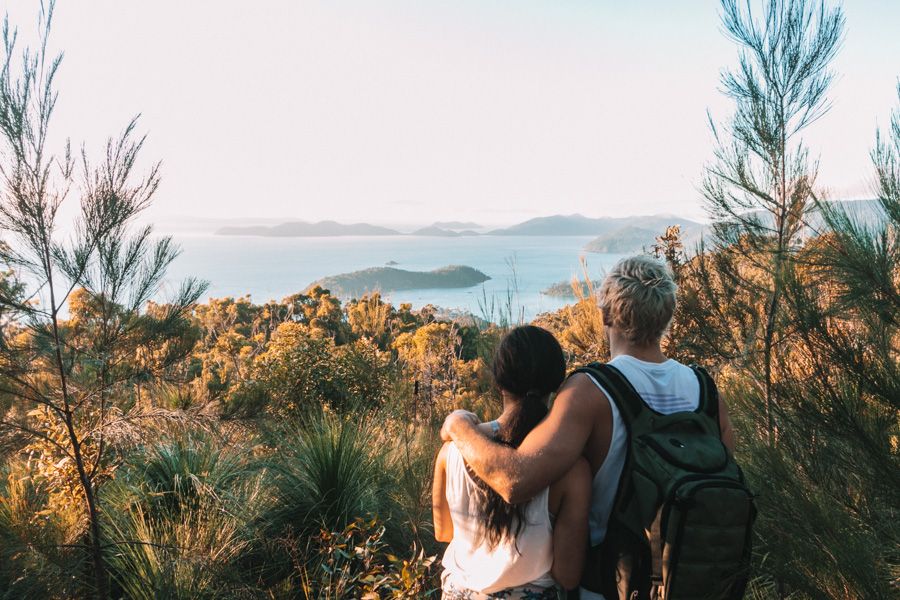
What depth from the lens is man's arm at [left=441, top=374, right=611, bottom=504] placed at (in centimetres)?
150

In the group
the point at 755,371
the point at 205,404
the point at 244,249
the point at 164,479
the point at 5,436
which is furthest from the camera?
the point at 244,249

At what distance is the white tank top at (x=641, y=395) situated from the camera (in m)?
1.58

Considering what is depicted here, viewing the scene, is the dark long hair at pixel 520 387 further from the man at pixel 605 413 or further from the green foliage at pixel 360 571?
the green foliage at pixel 360 571

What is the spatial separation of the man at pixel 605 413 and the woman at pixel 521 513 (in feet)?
0.23

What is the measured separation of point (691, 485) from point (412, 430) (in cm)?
344

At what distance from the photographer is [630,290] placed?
5.50 feet

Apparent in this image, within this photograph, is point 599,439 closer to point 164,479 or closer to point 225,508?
point 225,508

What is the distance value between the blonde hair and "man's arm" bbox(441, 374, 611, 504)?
24 cm

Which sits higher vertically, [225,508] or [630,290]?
[630,290]

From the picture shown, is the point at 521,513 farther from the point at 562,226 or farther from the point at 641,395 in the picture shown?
the point at 562,226

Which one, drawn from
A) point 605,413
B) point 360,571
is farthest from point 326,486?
point 605,413

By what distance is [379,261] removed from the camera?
84.9 meters

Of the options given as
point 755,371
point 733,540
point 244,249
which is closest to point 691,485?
point 733,540

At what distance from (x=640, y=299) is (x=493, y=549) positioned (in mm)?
821
